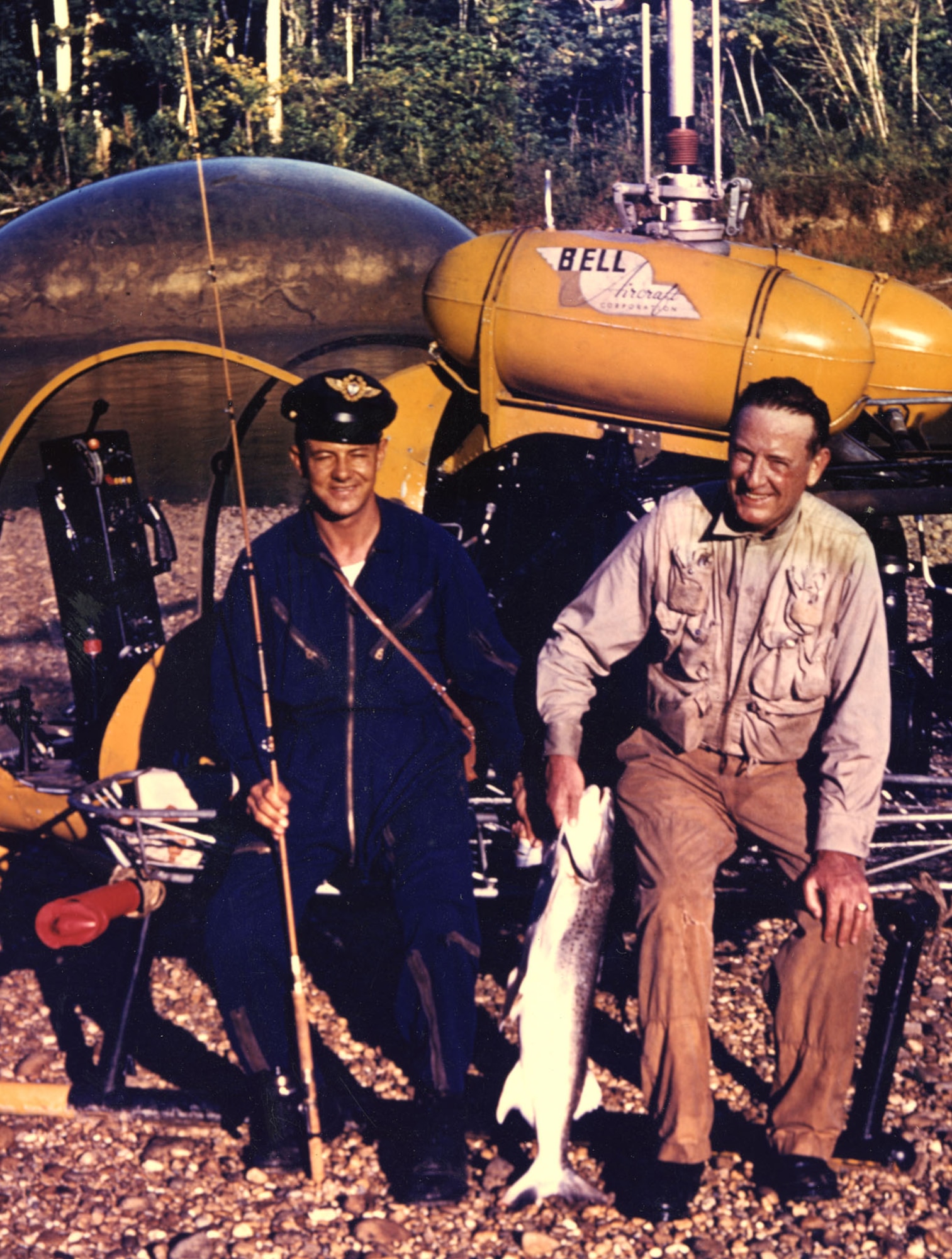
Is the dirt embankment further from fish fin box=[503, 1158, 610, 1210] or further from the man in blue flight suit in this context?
Result: fish fin box=[503, 1158, 610, 1210]

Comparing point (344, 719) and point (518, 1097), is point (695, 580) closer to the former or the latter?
point (344, 719)

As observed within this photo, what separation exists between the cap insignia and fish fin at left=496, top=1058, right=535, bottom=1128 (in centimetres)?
190

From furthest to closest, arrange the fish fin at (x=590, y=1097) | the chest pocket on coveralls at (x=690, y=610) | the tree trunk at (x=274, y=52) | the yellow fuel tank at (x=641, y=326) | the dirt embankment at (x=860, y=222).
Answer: the tree trunk at (x=274, y=52), the dirt embankment at (x=860, y=222), the yellow fuel tank at (x=641, y=326), the chest pocket on coveralls at (x=690, y=610), the fish fin at (x=590, y=1097)

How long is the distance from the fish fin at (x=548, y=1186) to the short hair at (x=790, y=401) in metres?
2.00

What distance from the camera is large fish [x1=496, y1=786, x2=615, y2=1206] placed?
126 inches

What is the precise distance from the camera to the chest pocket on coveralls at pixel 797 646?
354cm

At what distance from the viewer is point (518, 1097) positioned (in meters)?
3.25

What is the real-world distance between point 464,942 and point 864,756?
1.19m

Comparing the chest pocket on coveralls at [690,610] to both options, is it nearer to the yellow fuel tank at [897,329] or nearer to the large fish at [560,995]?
the large fish at [560,995]

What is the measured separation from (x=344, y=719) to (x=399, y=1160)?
1.26m

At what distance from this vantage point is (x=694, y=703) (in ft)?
12.0

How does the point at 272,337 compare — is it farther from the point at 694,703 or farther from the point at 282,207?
the point at 694,703

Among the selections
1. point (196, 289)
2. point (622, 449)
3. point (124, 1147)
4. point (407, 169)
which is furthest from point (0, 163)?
point (124, 1147)

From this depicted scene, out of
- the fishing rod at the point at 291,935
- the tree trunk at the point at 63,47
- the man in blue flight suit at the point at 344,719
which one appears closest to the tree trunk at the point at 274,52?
the tree trunk at the point at 63,47
